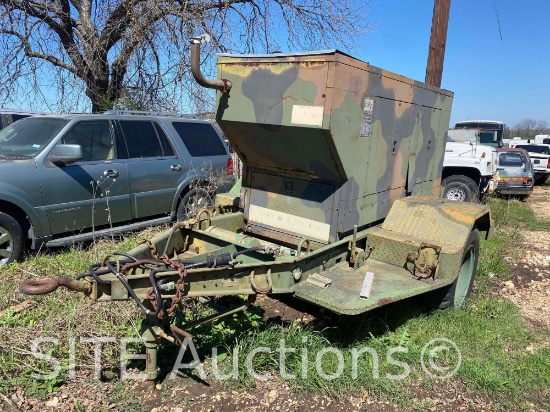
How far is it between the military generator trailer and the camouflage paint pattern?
0.04 feet

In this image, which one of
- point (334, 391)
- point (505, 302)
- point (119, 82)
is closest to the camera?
point (334, 391)

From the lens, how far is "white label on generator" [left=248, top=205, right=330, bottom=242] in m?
3.98

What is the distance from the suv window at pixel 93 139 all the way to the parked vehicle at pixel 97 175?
0.01 metres

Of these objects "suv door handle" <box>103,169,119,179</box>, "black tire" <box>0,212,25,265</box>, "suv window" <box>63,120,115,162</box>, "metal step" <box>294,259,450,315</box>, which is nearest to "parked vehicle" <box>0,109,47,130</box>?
"suv window" <box>63,120,115,162</box>

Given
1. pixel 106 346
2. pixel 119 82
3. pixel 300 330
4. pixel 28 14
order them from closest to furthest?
pixel 106 346 < pixel 300 330 < pixel 28 14 < pixel 119 82

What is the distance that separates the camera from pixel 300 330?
146 inches

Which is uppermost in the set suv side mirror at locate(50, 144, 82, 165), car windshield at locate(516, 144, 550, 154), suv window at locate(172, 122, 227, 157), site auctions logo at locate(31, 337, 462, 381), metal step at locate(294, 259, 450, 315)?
car windshield at locate(516, 144, 550, 154)

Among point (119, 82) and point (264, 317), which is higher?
point (119, 82)

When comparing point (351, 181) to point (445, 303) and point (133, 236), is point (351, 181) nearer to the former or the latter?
point (445, 303)

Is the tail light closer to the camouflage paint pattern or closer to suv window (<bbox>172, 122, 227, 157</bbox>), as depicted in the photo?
suv window (<bbox>172, 122, 227, 157</bbox>)

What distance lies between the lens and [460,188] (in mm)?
11180

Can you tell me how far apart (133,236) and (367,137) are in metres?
3.50

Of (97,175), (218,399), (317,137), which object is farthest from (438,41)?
(218,399)

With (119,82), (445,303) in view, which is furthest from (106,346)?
(119,82)
